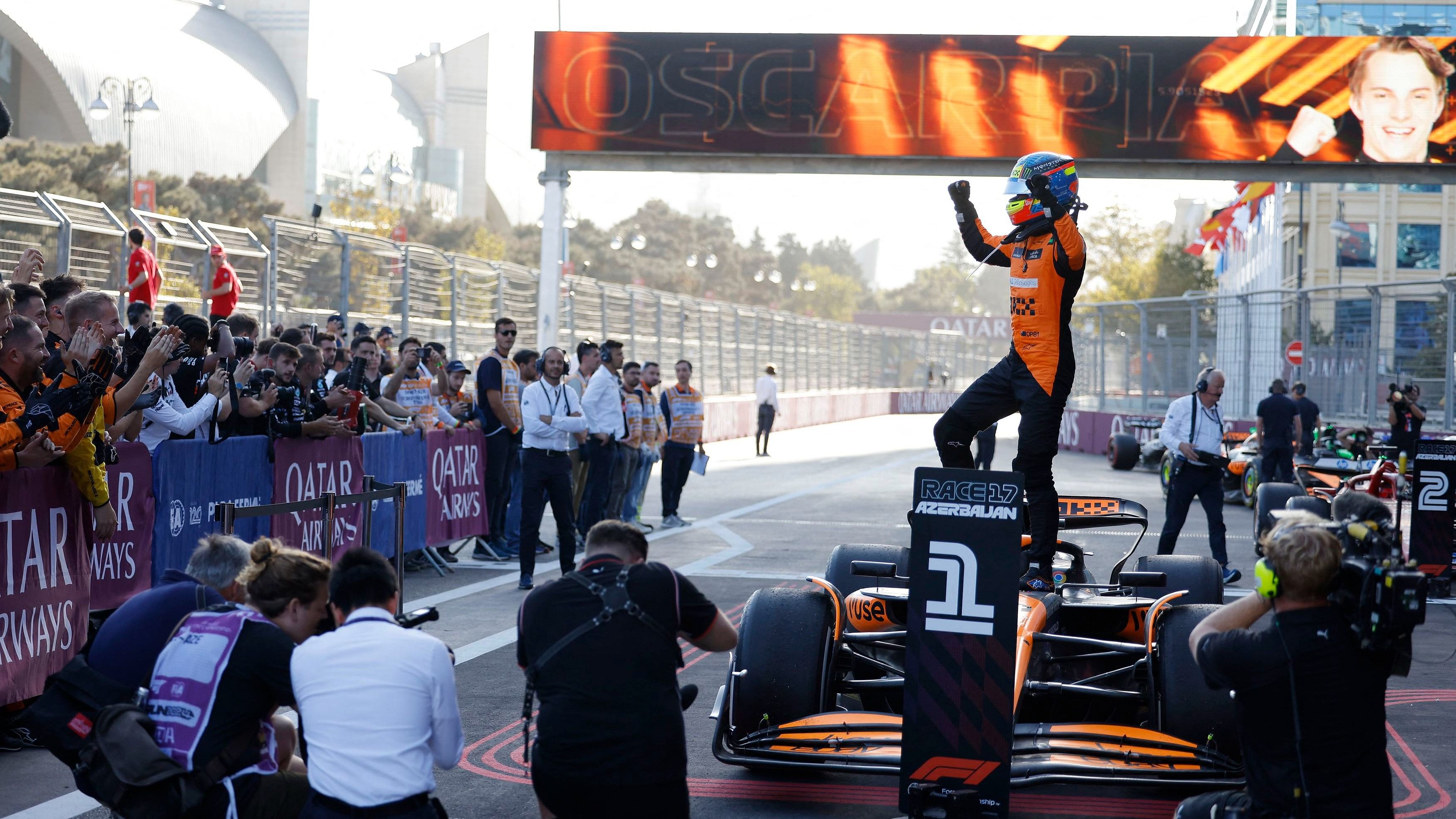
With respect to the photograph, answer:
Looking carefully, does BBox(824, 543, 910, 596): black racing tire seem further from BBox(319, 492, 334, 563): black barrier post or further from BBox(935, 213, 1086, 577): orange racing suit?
BBox(319, 492, 334, 563): black barrier post

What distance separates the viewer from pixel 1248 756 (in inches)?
163

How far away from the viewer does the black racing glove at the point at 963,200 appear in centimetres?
716

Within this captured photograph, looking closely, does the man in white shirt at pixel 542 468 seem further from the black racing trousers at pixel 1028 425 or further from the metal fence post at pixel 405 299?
the metal fence post at pixel 405 299

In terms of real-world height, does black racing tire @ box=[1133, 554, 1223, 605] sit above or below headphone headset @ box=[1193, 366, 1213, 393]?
below

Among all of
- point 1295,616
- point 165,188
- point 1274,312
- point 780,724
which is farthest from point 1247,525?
point 165,188

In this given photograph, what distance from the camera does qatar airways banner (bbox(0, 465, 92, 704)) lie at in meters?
6.49

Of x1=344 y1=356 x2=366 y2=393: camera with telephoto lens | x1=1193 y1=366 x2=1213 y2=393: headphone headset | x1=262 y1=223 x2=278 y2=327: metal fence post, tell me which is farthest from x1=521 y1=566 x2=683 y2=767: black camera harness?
x1=262 y1=223 x2=278 y2=327: metal fence post

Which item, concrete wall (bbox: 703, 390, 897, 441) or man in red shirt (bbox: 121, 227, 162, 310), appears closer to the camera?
man in red shirt (bbox: 121, 227, 162, 310)

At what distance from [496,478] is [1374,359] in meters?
14.0

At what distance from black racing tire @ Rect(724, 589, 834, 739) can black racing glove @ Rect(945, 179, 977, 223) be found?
7.48ft

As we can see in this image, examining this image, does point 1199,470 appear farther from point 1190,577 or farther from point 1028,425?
point 1028,425

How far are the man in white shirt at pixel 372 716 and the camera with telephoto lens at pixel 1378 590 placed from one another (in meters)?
2.44

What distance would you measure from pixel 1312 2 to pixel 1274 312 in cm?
3788

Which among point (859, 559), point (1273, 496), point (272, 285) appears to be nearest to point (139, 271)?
point (272, 285)
